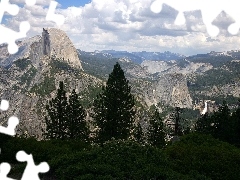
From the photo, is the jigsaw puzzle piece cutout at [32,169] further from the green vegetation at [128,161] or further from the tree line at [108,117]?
the tree line at [108,117]

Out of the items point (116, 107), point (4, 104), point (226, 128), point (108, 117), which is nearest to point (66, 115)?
point (108, 117)

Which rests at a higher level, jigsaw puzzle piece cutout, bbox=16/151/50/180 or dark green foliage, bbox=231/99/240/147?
jigsaw puzzle piece cutout, bbox=16/151/50/180

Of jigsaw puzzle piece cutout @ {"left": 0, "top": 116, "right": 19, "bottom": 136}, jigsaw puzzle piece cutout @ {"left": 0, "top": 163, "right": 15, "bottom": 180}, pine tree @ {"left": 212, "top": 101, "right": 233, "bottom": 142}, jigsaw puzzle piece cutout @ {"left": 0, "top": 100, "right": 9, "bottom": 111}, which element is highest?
jigsaw puzzle piece cutout @ {"left": 0, "top": 100, "right": 9, "bottom": 111}

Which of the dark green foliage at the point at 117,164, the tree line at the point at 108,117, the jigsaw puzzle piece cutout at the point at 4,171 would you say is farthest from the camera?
the tree line at the point at 108,117

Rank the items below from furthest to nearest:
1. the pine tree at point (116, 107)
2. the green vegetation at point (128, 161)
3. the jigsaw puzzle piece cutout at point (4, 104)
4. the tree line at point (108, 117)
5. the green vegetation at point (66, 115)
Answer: the green vegetation at point (66, 115) < the tree line at point (108, 117) < the pine tree at point (116, 107) < the jigsaw puzzle piece cutout at point (4, 104) < the green vegetation at point (128, 161)

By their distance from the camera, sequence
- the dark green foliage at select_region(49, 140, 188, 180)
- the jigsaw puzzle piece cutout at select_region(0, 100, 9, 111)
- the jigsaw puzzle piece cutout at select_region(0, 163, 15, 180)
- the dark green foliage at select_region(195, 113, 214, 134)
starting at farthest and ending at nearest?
the dark green foliage at select_region(195, 113, 214, 134) → the jigsaw puzzle piece cutout at select_region(0, 100, 9, 111) → the dark green foliage at select_region(49, 140, 188, 180) → the jigsaw puzzle piece cutout at select_region(0, 163, 15, 180)

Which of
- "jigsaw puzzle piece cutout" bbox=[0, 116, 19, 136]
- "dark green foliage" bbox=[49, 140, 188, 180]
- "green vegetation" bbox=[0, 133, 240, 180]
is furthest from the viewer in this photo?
"jigsaw puzzle piece cutout" bbox=[0, 116, 19, 136]

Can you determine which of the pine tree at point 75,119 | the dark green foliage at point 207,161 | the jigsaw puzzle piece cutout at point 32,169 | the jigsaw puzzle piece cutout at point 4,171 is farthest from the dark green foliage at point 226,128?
the jigsaw puzzle piece cutout at point 4,171

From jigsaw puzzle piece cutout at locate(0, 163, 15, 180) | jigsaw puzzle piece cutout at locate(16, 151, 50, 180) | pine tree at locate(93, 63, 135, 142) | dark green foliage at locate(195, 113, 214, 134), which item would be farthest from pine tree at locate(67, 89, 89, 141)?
jigsaw puzzle piece cutout at locate(0, 163, 15, 180)

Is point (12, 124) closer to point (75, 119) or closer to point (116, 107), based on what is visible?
point (116, 107)

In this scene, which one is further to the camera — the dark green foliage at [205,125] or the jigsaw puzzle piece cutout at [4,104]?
the dark green foliage at [205,125]

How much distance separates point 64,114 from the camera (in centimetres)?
5309

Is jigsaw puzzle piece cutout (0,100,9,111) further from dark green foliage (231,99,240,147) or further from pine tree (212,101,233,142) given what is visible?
dark green foliage (231,99,240,147)

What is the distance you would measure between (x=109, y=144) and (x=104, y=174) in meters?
4.70
